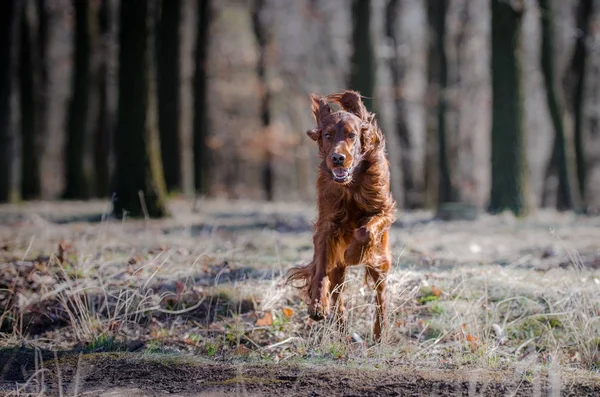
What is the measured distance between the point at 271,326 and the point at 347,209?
148cm

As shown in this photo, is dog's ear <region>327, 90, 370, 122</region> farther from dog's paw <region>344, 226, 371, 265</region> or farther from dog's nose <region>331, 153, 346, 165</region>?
dog's paw <region>344, 226, 371, 265</region>

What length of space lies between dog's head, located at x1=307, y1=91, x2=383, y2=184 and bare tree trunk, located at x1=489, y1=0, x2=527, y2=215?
7.62 m

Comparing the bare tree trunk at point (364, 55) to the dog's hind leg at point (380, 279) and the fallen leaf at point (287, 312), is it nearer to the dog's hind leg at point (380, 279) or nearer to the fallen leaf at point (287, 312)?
the fallen leaf at point (287, 312)

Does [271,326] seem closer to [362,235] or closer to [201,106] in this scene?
[362,235]

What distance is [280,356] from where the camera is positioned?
558 centimetres

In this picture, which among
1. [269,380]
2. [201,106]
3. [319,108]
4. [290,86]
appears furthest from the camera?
[290,86]

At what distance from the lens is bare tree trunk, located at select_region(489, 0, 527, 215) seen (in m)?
12.6

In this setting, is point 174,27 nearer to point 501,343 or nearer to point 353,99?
point 353,99

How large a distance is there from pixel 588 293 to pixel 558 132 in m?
11.1

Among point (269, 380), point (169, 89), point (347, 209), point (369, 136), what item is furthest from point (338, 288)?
point (169, 89)

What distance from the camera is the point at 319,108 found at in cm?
572

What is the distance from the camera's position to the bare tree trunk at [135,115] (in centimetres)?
1077

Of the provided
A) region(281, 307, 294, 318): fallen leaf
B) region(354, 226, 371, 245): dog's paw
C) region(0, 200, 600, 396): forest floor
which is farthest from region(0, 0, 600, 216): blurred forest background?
region(354, 226, 371, 245): dog's paw

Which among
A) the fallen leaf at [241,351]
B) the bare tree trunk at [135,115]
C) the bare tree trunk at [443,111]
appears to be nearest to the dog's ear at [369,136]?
the fallen leaf at [241,351]
